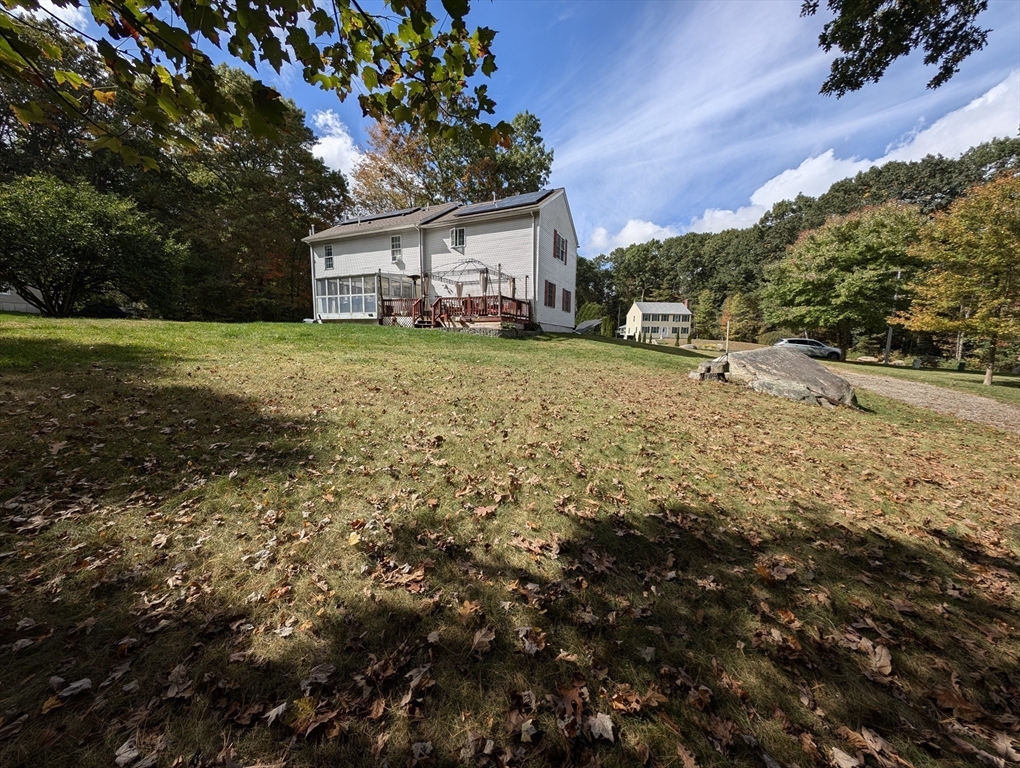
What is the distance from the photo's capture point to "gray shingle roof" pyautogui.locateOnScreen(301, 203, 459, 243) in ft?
68.4

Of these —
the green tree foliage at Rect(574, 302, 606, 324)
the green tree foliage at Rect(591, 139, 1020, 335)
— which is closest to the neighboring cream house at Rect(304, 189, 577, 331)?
the green tree foliage at Rect(574, 302, 606, 324)

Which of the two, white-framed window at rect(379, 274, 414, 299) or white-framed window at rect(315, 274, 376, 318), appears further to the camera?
white-framed window at rect(315, 274, 376, 318)

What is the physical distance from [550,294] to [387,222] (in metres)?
10.6

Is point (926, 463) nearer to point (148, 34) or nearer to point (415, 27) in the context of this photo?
point (415, 27)

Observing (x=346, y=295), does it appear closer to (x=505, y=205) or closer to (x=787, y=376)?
(x=505, y=205)

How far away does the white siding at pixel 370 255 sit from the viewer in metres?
20.6

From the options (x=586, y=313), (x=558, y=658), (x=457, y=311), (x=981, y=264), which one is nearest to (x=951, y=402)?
(x=981, y=264)

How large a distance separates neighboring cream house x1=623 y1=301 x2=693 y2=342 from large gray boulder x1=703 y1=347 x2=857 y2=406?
46538 millimetres

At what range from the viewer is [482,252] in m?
19.2

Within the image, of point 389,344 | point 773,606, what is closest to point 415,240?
point 389,344

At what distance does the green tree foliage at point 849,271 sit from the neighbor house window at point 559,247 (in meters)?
16.3

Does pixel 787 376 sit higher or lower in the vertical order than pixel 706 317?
lower

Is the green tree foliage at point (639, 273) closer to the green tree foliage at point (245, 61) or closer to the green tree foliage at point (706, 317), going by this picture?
the green tree foliage at point (706, 317)

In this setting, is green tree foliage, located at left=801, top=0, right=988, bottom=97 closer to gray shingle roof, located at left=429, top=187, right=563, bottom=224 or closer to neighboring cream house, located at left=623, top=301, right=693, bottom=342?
gray shingle roof, located at left=429, top=187, right=563, bottom=224
